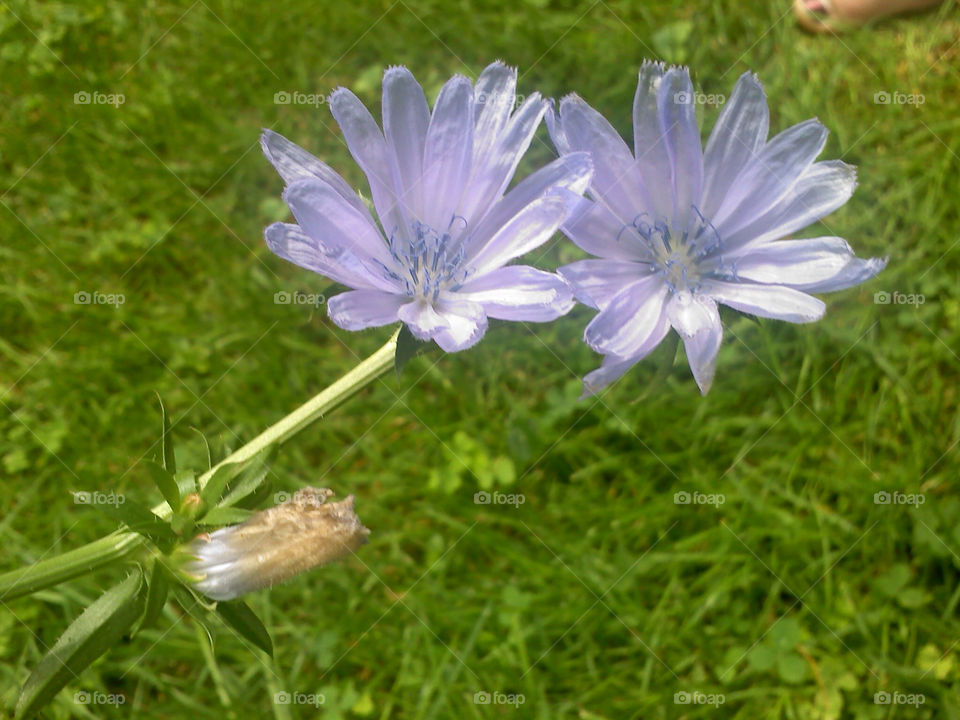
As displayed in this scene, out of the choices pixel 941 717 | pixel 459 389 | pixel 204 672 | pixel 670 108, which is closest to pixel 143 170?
pixel 459 389

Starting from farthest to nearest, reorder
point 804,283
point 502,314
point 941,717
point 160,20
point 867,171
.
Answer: point 160,20 → point 867,171 → point 941,717 → point 804,283 → point 502,314

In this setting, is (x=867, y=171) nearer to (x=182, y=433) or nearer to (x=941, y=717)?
(x=941, y=717)

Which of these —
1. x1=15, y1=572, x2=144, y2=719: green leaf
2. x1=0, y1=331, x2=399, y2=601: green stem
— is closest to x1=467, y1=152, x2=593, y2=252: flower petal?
x1=0, y1=331, x2=399, y2=601: green stem

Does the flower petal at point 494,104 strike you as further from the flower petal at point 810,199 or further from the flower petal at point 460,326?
the flower petal at point 810,199

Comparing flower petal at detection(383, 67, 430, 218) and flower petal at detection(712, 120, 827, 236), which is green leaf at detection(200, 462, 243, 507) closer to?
flower petal at detection(383, 67, 430, 218)
